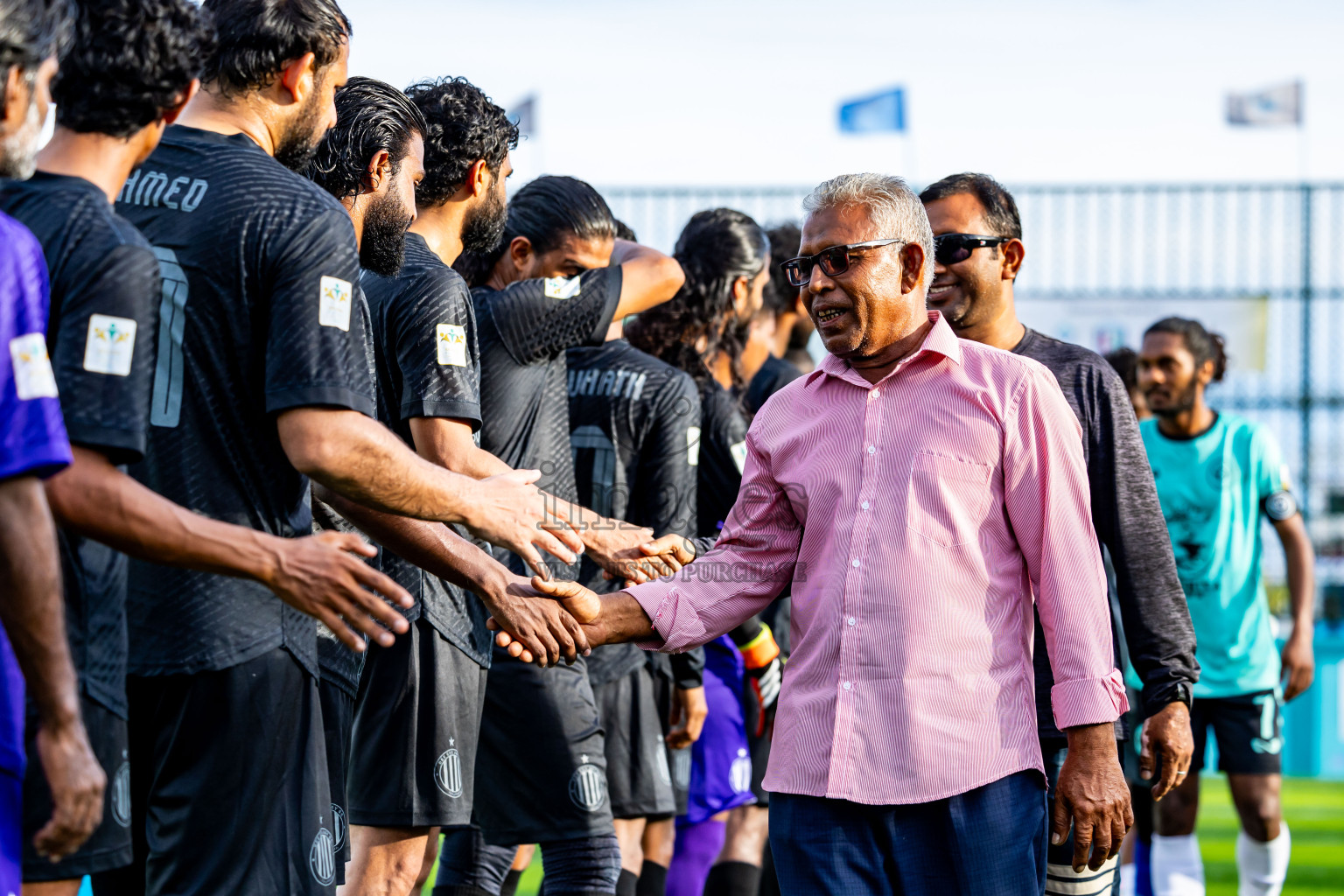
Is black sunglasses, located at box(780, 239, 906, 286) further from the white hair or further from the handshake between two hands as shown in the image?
the handshake between two hands

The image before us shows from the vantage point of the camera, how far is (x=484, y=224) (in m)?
3.97

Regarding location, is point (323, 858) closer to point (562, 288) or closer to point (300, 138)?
point (300, 138)

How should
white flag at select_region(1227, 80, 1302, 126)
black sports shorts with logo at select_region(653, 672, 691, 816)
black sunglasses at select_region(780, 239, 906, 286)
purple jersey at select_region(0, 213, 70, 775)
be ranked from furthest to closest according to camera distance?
1. white flag at select_region(1227, 80, 1302, 126)
2. black sports shorts with logo at select_region(653, 672, 691, 816)
3. black sunglasses at select_region(780, 239, 906, 286)
4. purple jersey at select_region(0, 213, 70, 775)

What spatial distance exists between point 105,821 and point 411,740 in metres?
1.46

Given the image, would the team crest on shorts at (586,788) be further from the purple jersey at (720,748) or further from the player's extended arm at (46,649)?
the player's extended arm at (46,649)

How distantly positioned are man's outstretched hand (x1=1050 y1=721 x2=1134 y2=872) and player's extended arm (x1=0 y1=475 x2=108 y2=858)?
180 cm

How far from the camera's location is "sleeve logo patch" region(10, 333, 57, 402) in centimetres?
186

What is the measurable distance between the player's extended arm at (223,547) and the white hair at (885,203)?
1340 millimetres

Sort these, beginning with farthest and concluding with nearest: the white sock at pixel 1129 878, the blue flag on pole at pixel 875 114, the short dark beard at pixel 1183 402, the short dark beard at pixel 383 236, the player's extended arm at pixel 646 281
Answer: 1. the blue flag on pole at pixel 875 114
2. the white sock at pixel 1129 878
3. the short dark beard at pixel 1183 402
4. the player's extended arm at pixel 646 281
5. the short dark beard at pixel 383 236

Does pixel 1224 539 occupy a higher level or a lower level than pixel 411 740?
lower

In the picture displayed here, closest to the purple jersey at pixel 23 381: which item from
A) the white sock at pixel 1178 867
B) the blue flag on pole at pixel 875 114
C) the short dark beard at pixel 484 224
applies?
the short dark beard at pixel 484 224

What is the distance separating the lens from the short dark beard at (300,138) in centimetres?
284

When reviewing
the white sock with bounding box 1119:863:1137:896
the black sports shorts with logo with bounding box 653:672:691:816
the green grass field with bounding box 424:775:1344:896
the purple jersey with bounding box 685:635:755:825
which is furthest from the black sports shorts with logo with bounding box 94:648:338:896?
the white sock with bounding box 1119:863:1137:896

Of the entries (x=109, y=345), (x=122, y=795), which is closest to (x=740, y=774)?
(x=122, y=795)
